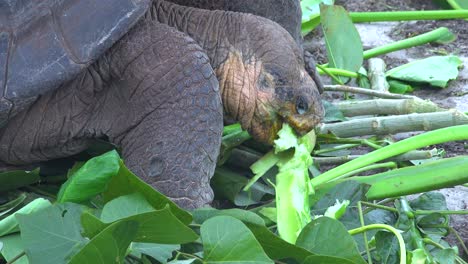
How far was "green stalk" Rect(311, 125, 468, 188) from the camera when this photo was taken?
268 cm

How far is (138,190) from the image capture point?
2.16 metres

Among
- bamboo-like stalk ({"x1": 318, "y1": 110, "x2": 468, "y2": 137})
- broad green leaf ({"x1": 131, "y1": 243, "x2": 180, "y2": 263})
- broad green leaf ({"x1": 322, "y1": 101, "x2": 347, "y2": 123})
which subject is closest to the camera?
broad green leaf ({"x1": 131, "y1": 243, "x2": 180, "y2": 263})

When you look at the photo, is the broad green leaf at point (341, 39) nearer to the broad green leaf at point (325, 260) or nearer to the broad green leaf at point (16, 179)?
the broad green leaf at point (16, 179)

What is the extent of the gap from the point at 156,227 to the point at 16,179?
73 cm

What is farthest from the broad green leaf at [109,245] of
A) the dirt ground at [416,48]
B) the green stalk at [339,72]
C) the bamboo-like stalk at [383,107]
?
the green stalk at [339,72]

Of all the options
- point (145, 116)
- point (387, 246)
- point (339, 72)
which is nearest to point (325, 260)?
point (387, 246)

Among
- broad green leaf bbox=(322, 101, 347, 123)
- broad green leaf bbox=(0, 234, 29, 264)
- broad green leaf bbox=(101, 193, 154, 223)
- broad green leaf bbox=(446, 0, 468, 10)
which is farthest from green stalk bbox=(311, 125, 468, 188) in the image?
broad green leaf bbox=(446, 0, 468, 10)

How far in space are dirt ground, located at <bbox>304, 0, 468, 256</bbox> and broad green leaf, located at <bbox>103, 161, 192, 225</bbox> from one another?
158 cm

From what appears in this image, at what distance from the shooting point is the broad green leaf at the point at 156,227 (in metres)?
1.94

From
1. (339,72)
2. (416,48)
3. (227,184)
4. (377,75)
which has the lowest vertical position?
(416,48)

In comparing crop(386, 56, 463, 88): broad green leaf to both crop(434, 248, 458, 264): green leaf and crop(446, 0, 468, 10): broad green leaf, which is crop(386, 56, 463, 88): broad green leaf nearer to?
crop(446, 0, 468, 10): broad green leaf

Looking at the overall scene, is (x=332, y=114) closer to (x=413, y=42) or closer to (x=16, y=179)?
(x=413, y=42)

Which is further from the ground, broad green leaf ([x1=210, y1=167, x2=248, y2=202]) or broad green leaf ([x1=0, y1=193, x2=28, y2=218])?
broad green leaf ([x1=0, y1=193, x2=28, y2=218])

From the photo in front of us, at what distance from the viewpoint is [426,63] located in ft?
13.6
